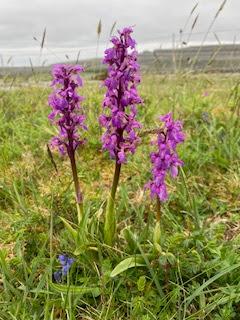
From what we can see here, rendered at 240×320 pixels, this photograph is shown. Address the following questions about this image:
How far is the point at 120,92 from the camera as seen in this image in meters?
2.71

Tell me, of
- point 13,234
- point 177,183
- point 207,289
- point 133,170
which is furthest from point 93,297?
point 133,170

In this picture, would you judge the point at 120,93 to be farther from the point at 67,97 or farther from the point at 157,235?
the point at 157,235

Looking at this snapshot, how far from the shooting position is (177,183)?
13.6 ft

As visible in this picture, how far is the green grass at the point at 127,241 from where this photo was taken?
2.76m

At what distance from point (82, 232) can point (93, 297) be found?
0.39 meters

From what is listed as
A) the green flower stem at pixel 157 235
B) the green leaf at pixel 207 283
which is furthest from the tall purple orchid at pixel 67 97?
the green leaf at pixel 207 283

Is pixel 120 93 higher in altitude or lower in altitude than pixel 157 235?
higher

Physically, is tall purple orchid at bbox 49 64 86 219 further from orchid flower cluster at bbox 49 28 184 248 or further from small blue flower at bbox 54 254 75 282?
small blue flower at bbox 54 254 75 282

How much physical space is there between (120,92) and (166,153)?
42 cm

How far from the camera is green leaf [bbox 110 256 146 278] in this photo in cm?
279

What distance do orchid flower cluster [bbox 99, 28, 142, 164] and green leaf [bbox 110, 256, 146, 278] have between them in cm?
57

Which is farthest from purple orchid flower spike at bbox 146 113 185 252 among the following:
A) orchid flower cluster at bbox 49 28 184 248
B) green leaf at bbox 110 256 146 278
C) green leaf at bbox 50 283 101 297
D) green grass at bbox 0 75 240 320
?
green leaf at bbox 50 283 101 297

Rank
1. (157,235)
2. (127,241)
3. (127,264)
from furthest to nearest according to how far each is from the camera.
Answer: (127,241)
(157,235)
(127,264)

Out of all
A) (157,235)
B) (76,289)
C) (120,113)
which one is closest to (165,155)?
(120,113)
